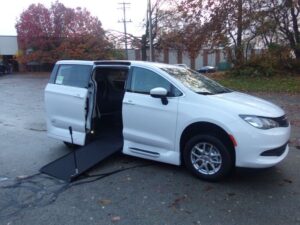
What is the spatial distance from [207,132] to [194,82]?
1.10 meters

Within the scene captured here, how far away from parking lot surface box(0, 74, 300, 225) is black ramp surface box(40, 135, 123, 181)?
14 cm

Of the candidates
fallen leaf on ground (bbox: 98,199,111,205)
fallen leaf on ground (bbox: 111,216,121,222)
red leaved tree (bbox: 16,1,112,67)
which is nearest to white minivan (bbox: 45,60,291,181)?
fallen leaf on ground (bbox: 98,199,111,205)

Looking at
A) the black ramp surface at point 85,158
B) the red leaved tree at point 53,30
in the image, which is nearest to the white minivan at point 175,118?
the black ramp surface at point 85,158

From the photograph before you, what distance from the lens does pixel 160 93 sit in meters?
5.00

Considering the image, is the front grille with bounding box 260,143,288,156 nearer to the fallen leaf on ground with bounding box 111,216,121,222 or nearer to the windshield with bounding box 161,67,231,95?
the windshield with bounding box 161,67,231,95

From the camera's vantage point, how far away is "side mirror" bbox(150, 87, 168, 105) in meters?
5.00

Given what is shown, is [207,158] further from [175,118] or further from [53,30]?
[53,30]

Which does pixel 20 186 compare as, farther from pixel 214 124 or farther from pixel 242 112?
pixel 242 112

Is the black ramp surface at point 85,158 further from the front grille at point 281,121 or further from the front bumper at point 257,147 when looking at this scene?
the front grille at point 281,121

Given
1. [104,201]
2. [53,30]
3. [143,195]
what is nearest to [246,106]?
[143,195]

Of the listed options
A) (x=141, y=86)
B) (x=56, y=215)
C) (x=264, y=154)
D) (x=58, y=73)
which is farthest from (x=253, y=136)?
(x=58, y=73)

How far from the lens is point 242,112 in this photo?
4.57 meters

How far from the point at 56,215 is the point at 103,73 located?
11.6ft

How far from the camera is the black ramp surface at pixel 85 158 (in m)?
5.25
